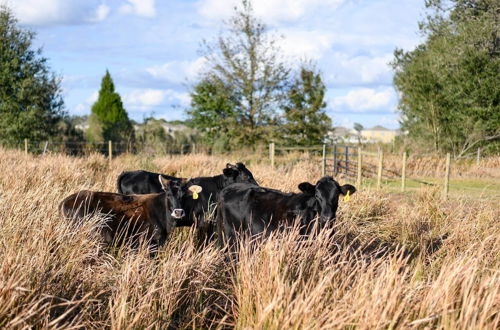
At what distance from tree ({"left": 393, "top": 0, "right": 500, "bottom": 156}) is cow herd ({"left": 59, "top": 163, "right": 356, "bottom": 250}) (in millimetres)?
21580

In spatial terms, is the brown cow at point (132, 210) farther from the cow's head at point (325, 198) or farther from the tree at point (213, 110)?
the tree at point (213, 110)

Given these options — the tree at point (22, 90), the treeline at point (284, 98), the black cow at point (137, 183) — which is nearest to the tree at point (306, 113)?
the treeline at point (284, 98)

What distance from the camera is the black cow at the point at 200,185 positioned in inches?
314

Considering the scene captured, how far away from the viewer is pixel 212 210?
27.7ft

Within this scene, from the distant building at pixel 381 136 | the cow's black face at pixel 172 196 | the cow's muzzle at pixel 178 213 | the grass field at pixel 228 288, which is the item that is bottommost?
the grass field at pixel 228 288

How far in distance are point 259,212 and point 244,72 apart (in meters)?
23.0

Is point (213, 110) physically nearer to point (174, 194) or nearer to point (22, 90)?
point (22, 90)

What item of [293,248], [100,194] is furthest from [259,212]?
[100,194]

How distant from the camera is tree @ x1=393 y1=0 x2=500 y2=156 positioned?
2628 centimetres

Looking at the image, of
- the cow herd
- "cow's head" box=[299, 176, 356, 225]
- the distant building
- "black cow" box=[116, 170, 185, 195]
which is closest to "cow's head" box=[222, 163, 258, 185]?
the cow herd

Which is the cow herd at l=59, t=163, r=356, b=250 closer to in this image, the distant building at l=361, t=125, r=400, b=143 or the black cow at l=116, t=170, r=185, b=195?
the black cow at l=116, t=170, r=185, b=195

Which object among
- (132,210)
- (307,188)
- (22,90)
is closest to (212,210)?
(132,210)

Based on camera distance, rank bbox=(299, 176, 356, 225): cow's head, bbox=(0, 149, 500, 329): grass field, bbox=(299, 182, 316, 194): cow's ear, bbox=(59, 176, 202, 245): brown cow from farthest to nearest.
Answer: bbox=(59, 176, 202, 245): brown cow < bbox=(299, 182, 316, 194): cow's ear < bbox=(299, 176, 356, 225): cow's head < bbox=(0, 149, 500, 329): grass field

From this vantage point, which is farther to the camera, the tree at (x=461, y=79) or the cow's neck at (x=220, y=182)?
the tree at (x=461, y=79)
